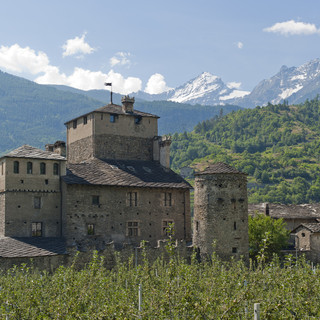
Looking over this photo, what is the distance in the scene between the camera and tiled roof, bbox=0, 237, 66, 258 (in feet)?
141

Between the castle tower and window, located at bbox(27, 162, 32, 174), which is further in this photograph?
the castle tower

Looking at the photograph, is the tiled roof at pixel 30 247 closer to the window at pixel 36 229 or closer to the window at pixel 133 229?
the window at pixel 36 229

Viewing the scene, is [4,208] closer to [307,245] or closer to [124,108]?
[124,108]

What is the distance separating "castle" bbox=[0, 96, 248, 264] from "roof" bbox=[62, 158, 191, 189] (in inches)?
3.7

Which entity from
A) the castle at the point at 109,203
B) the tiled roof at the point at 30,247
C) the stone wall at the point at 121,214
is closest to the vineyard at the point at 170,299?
the tiled roof at the point at 30,247

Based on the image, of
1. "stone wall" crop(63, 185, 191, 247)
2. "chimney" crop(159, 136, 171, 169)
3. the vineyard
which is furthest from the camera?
"chimney" crop(159, 136, 171, 169)

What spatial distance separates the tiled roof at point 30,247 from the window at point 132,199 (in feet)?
27.6

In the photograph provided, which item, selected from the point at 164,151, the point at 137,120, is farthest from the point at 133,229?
the point at 137,120

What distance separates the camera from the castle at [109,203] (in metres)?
48.4

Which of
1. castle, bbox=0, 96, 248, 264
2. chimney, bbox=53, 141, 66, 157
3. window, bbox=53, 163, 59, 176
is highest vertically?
chimney, bbox=53, 141, 66, 157

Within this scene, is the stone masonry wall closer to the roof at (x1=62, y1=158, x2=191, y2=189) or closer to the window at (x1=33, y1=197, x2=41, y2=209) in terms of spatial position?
the roof at (x1=62, y1=158, x2=191, y2=189)

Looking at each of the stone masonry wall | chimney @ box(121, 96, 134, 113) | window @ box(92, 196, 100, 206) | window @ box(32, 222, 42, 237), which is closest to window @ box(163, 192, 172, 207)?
the stone masonry wall

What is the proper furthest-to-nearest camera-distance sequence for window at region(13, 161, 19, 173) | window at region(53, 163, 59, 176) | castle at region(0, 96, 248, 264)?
window at region(53, 163, 59, 176) → castle at region(0, 96, 248, 264) → window at region(13, 161, 19, 173)

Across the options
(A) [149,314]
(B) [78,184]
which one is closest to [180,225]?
(B) [78,184]
